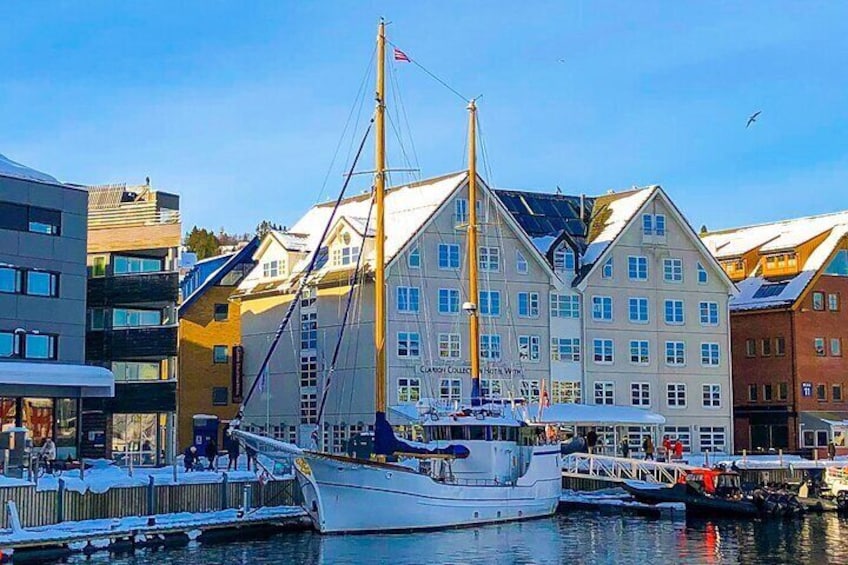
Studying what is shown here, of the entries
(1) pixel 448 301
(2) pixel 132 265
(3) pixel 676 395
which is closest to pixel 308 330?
(1) pixel 448 301

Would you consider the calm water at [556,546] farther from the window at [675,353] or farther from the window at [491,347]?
the window at [675,353]

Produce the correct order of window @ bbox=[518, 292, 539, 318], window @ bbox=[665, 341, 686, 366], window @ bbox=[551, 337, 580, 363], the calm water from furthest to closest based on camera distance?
window @ bbox=[665, 341, 686, 366] < window @ bbox=[551, 337, 580, 363] < window @ bbox=[518, 292, 539, 318] < the calm water

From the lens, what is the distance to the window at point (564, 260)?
245 ft

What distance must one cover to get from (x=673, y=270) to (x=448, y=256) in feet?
50.9

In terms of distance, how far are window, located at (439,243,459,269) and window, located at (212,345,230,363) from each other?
55.1 ft

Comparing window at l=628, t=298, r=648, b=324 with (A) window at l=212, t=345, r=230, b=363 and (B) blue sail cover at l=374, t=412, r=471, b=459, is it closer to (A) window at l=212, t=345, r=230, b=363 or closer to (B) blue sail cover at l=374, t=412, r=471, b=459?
(A) window at l=212, t=345, r=230, b=363

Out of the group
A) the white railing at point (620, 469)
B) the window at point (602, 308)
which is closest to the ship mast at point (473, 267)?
the white railing at point (620, 469)

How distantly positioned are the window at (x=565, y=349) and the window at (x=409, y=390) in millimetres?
8921

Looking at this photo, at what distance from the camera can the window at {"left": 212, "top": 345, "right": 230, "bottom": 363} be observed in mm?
79125

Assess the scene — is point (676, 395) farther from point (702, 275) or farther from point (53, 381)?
point (53, 381)

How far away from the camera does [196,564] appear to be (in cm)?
3775

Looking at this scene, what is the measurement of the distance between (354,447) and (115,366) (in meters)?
19.6

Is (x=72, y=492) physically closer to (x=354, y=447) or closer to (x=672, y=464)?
(x=354, y=447)

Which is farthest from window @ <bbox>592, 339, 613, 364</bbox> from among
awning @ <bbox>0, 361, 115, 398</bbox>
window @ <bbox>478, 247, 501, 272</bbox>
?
awning @ <bbox>0, 361, 115, 398</bbox>
